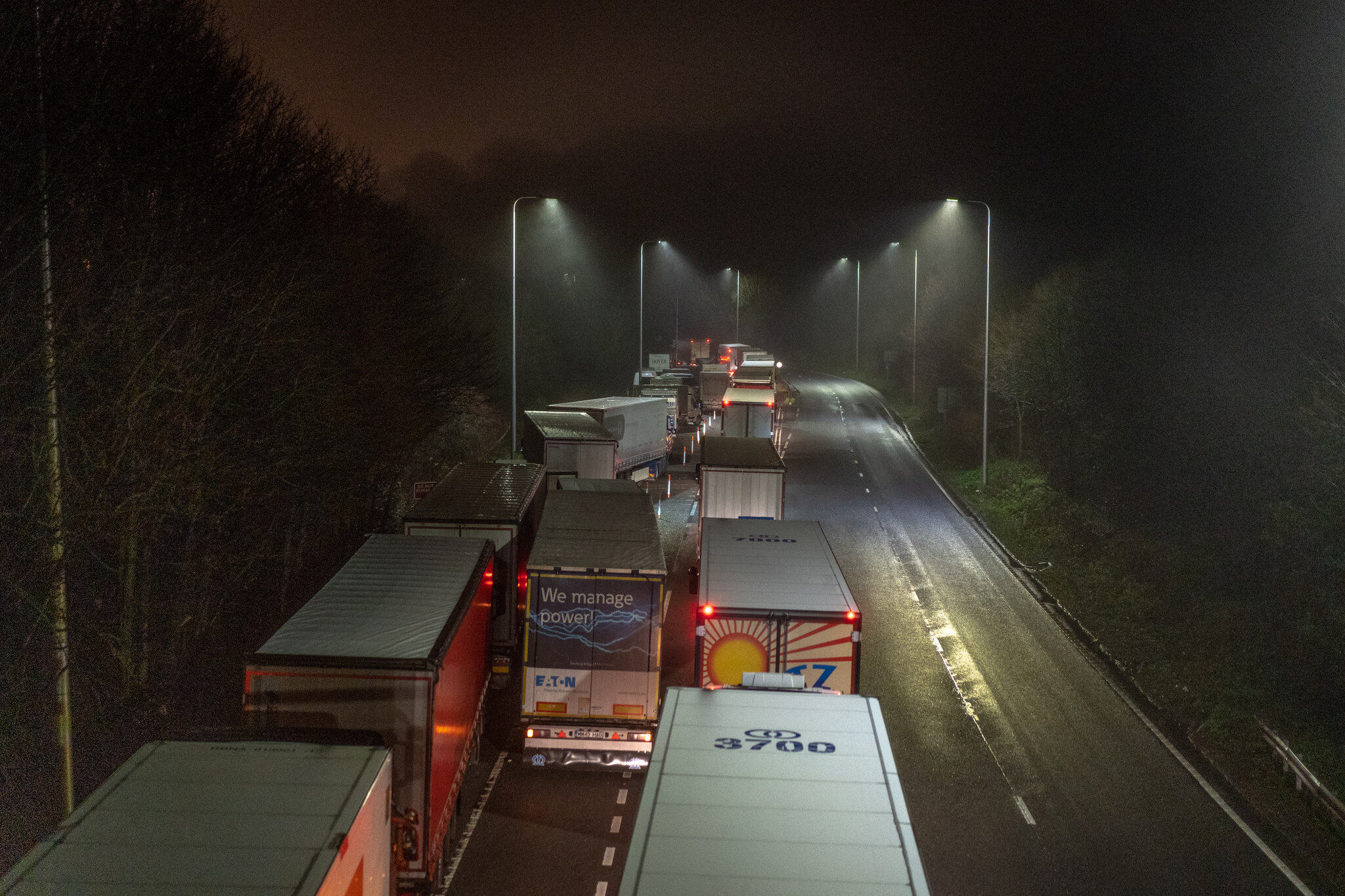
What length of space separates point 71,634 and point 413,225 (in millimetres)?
19238

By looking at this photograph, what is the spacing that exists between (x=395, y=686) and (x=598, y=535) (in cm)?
552

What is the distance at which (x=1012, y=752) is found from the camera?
46.7 feet

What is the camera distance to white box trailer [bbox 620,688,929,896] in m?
6.03

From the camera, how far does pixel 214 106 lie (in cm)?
1446

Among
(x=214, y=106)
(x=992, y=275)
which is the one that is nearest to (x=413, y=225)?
(x=214, y=106)

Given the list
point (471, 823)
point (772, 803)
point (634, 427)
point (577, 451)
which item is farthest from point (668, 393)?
point (772, 803)

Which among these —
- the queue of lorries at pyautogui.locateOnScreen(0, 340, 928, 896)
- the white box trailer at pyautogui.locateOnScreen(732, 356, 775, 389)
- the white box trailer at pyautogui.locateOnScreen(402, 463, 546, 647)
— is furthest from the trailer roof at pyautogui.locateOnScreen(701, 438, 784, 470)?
the white box trailer at pyautogui.locateOnScreen(732, 356, 775, 389)

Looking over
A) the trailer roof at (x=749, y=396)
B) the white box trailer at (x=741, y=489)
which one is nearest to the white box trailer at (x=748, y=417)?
the trailer roof at (x=749, y=396)

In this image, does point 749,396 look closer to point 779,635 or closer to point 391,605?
point 779,635

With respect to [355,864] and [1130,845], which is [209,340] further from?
[1130,845]

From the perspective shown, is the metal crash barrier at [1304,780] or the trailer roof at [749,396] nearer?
the metal crash barrier at [1304,780]

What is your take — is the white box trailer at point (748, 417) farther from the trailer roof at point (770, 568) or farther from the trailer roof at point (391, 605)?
the trailer roof at point (391, 605)

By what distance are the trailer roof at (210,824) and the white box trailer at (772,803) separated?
196cm

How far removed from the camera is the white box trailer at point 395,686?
8.94 m
